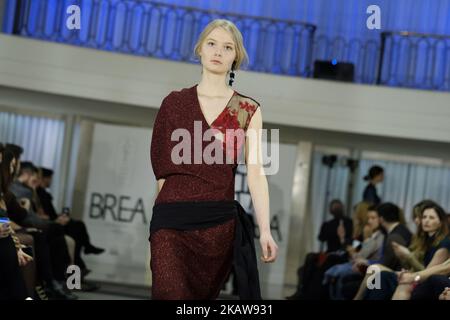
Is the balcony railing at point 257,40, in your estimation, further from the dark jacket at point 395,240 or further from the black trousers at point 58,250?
the dark jacket at point 395,240

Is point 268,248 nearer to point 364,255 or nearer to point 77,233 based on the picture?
point 364,255

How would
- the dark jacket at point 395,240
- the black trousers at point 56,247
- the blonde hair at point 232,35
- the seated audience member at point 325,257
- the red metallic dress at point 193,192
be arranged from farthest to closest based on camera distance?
the seated audience member at point 325,257, the black trousers at point 56,247, the dark jacket at point 395,240, the blonde hair at point 232,35, the red metallic dress at point 193,192

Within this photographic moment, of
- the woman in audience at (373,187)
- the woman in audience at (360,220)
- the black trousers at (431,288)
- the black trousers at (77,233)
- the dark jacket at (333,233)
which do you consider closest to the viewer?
the black trousers at (431,288)

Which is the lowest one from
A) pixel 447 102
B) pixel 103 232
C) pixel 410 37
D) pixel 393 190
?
pixel 103 232

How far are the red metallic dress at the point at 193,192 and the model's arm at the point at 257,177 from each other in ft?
0.10

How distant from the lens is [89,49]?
1195 cm

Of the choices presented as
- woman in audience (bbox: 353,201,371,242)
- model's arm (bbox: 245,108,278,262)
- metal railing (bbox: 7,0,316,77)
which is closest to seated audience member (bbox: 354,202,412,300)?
woman in audience (bbox: 353,201,371,242)

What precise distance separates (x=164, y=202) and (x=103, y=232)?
9.47 m

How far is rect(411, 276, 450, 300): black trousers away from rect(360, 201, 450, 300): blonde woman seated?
0.76 ft

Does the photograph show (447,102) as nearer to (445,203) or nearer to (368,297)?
(445,203)

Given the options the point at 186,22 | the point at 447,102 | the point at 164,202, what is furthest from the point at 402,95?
the point at 164,202

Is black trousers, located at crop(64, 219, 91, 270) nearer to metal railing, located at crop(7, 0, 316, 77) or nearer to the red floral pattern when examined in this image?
metal railing, located at crop(7, 0, 316, 77)

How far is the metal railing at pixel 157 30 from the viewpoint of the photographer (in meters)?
13.1

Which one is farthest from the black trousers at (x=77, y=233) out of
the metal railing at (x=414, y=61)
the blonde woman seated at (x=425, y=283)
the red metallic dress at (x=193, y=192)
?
the red metallic dress at (x=193, y=192)
